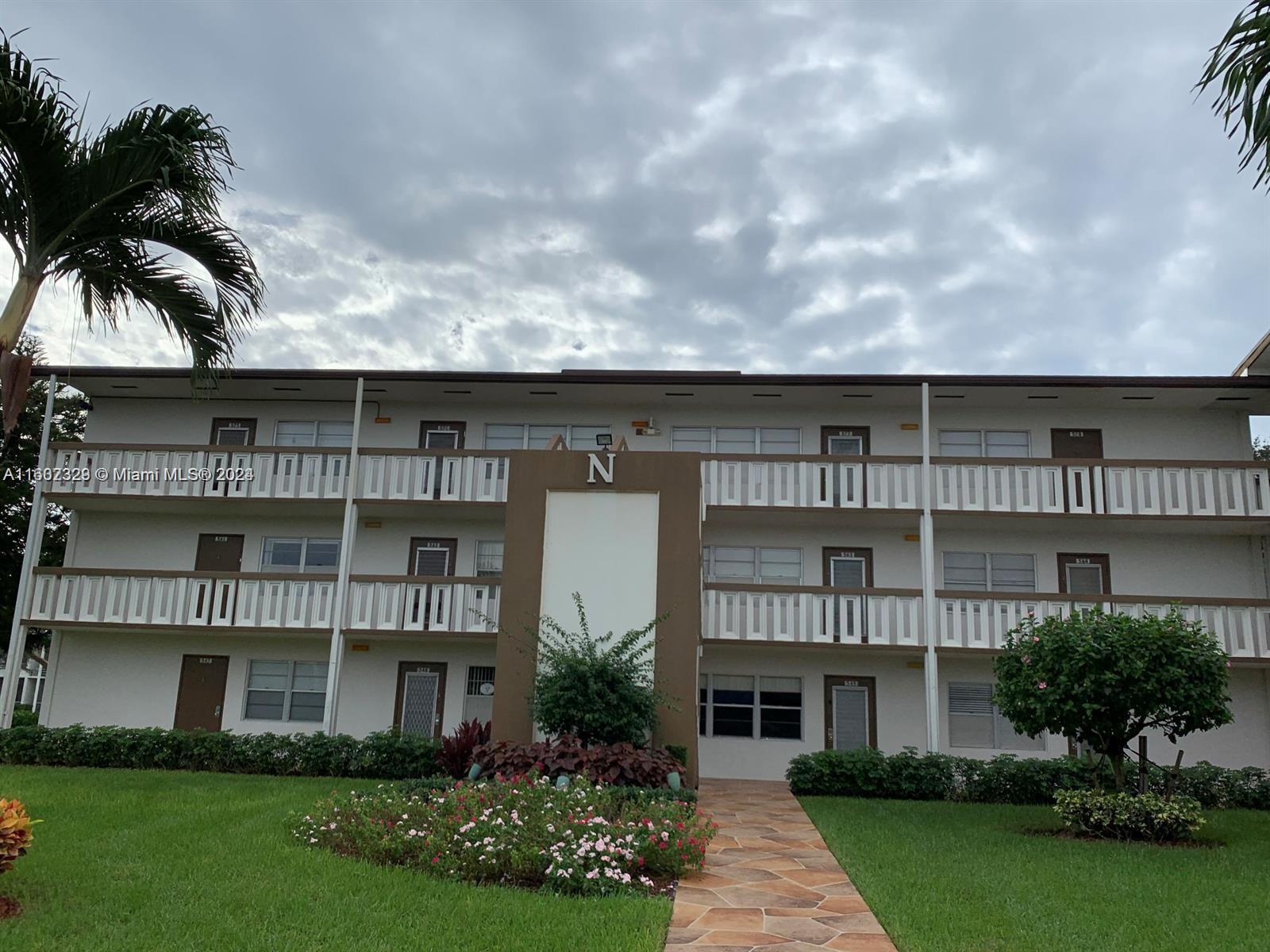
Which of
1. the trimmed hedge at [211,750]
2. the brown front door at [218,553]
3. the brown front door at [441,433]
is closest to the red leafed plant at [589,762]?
the trimmed hedge at [211,750]

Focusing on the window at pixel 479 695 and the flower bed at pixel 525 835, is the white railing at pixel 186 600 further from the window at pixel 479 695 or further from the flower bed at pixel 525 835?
the flower bed at pixel 525 835

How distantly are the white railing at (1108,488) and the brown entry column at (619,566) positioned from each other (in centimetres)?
616

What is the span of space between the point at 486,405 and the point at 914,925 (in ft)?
49.8

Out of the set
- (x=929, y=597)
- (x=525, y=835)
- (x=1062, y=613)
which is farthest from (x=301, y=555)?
(x=1062, y=613)

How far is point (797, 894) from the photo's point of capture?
28.7ft

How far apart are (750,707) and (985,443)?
23.3ft

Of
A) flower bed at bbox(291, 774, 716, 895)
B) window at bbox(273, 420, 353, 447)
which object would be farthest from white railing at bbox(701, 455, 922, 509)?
flower bed at bbox(291, 774, 716, 895)

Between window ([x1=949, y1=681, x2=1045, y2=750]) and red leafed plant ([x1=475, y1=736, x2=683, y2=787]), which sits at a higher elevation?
window ([x1=949, y1=681, x2=1045, y2=750])

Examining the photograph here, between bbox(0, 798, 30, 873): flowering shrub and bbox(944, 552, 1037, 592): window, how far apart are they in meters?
16.1

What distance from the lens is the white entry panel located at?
47.1 feet

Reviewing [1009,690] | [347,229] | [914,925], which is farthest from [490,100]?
[914,925]

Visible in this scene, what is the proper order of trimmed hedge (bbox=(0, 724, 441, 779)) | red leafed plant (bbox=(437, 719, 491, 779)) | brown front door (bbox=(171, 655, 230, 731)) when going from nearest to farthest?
red leafed plant (bbox=(437, 719, 491, 779)) < trimmed hedge (bbox=(0, 724, 441, 779)) < brown front door (bbox=(171, 655, 230, 731))

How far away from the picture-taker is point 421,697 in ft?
64.1

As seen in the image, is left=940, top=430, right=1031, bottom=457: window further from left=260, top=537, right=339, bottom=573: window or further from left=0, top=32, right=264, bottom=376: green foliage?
left=0, top=32, right=264, bottom=376: green foliage
